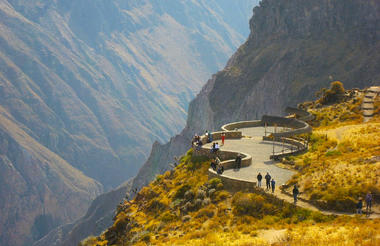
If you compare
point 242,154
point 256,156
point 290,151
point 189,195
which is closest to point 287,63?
point 290,151

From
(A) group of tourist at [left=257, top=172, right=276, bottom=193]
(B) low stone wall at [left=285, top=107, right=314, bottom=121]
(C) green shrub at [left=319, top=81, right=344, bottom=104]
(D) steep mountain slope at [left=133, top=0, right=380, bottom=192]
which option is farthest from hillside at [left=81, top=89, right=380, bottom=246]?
(D) steep mountain slope at [left=133, top=0, right=380, bottom=192]

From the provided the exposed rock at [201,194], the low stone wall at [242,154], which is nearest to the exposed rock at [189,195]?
the exposed rock at [201,194]

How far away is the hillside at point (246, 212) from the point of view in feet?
89.8

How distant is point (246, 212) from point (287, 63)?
131 meters

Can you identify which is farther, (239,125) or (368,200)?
(239,125)

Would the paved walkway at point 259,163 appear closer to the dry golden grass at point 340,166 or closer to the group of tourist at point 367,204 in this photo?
the group of tourist at point 367,204

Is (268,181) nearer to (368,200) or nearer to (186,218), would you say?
(186,218)

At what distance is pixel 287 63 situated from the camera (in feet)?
520

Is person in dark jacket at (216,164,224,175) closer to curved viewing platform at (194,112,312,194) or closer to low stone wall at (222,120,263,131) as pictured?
curved viewing platform at (194,112,312,194)

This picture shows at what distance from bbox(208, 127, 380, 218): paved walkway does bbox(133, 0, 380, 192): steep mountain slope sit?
86.1 meters

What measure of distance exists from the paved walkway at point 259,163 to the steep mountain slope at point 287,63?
282 ft

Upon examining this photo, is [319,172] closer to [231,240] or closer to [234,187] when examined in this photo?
[234,187]

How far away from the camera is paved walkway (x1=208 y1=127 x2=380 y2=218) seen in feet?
110

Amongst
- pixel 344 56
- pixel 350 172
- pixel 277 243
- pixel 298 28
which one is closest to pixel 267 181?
pixel 350 172
